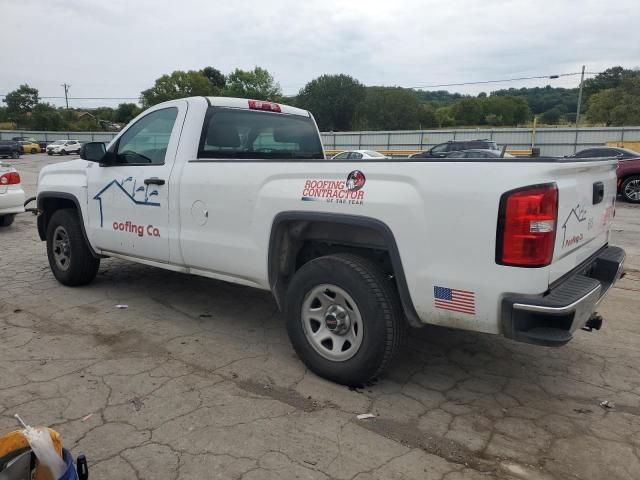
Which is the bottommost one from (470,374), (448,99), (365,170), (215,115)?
(470,374)

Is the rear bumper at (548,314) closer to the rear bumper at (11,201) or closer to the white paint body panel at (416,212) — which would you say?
the white paint body panel at (416,212)

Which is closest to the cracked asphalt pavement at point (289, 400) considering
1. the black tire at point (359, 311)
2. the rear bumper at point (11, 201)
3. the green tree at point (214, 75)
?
the black tire at point (359, 311)

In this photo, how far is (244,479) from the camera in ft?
7.94

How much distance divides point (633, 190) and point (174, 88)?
78.6 m

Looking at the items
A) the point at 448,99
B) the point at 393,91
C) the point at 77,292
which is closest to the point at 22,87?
the point at 393,91

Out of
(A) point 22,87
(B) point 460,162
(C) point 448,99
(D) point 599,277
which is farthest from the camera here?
(C) point 448,99

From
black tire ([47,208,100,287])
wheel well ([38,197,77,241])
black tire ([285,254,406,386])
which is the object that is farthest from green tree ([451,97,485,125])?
black tire ([285,254,406,386])

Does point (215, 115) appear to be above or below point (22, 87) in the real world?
below

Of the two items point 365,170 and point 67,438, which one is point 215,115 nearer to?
point 365,170

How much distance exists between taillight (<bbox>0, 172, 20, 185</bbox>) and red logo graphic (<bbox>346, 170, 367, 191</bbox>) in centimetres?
830

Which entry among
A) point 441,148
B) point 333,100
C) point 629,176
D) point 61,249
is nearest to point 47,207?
point 61,249

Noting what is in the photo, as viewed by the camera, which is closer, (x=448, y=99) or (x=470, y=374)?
(x=470, y=374)

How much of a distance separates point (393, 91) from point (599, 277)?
79.8m

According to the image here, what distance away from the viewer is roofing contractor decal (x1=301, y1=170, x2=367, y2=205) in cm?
303
